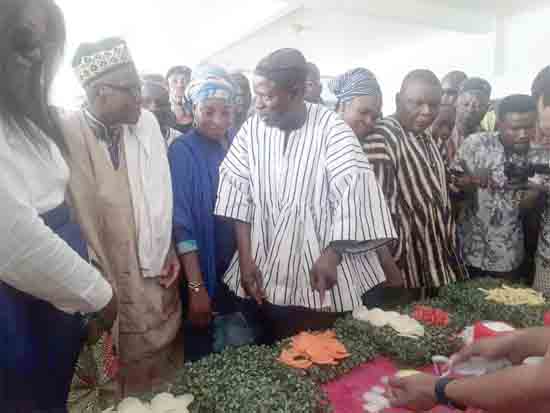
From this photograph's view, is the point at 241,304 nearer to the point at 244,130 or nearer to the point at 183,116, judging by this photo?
the point at 244,130

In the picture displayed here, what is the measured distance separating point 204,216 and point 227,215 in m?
0.18

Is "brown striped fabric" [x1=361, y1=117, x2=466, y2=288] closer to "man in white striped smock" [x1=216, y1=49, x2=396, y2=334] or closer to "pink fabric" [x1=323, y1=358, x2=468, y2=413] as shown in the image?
"man in white striped smock" [x1=216, y1=49, x2=396, y2=334]

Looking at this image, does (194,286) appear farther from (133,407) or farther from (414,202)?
(414,202)

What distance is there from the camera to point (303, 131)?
5.24 ft

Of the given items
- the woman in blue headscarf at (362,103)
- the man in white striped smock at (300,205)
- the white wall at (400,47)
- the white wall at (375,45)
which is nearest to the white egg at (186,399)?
the man in white striped smock at (300,205)

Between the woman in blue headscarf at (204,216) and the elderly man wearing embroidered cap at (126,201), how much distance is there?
4.0 inches

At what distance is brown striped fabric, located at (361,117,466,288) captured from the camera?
1.92m

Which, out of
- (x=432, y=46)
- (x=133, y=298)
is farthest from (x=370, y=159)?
(x=432, y=46)

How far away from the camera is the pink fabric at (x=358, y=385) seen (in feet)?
3.57

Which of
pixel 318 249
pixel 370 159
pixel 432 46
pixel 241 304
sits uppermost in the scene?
pixel 432 46

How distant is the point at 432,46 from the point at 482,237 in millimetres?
7371

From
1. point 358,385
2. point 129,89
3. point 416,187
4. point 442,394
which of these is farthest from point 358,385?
point 129,89

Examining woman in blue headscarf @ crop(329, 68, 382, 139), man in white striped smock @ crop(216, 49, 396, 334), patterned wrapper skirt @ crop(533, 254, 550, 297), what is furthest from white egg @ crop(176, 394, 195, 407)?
patterned wrapper skirt @ crop(533, 254, 550, 297)

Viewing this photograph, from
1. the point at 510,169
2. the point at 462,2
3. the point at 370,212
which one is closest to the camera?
the point at 370,212
